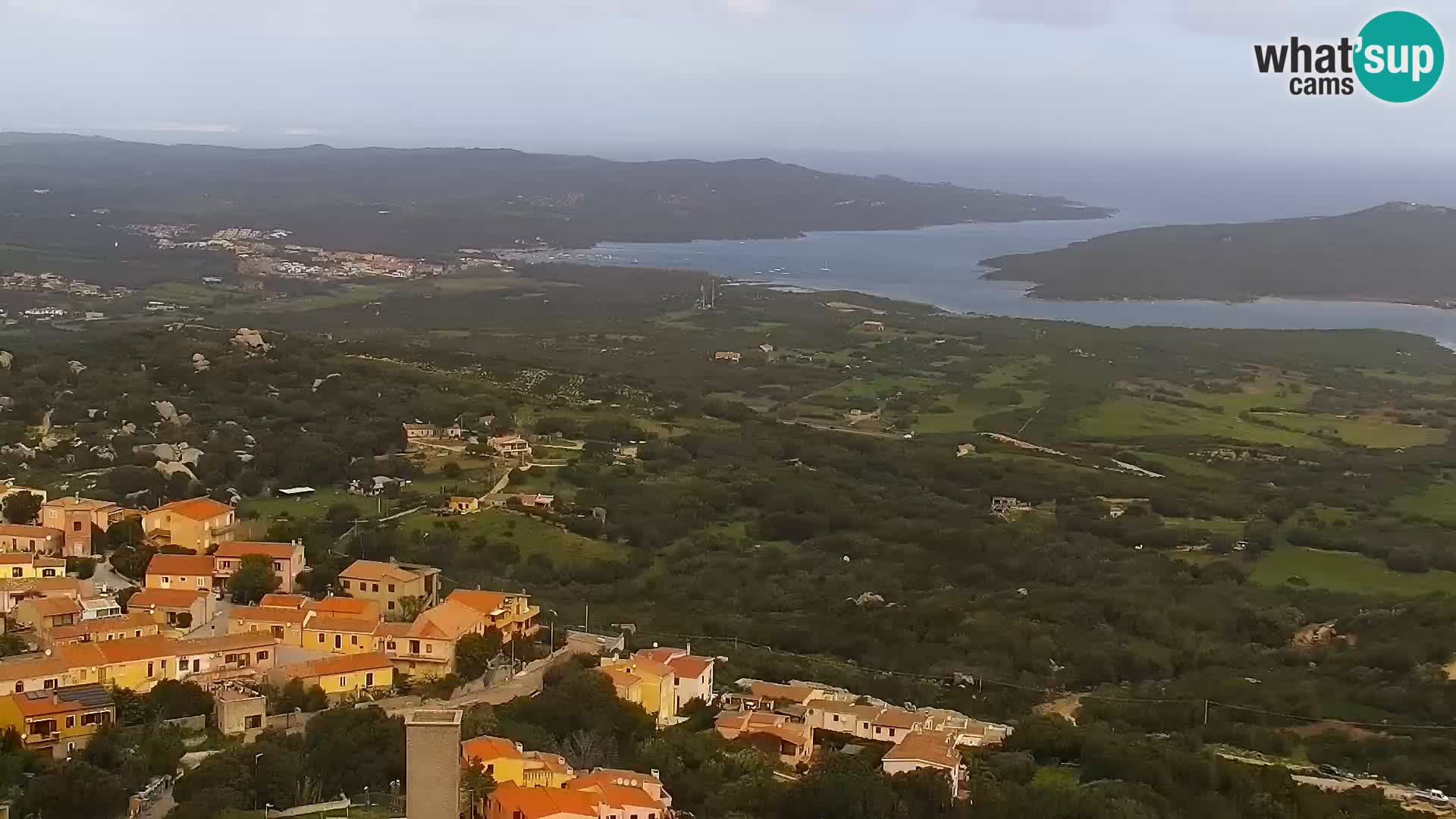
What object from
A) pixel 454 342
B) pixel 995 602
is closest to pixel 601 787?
pixel 995 602

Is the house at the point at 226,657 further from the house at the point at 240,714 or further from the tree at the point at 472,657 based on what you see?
the tree at the point at 472,657

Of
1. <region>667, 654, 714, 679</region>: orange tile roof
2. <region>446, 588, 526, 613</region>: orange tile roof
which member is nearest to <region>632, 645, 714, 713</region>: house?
<region>667, 654, 714, 679</region>: orange tile roof

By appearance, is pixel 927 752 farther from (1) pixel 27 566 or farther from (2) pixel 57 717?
(1) pixel 27 566

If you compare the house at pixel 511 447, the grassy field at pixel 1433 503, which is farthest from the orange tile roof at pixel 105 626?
the grassy field at pixel 1433 503

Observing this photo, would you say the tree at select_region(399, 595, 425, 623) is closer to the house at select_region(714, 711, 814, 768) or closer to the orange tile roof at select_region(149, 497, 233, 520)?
the orange tile roof at select_region(149, 497, 233, 520)

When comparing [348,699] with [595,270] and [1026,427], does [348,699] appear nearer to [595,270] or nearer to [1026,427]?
[1026,427]
